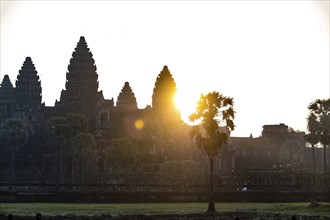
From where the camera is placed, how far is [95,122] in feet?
437

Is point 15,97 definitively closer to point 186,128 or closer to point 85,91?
point 85,91

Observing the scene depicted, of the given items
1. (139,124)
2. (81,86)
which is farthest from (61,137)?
(81,86)

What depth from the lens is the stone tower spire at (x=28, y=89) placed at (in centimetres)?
13700

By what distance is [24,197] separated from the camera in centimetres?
6241

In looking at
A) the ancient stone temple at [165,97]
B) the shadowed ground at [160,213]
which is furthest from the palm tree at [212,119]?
the ancient stone temple at [165,97]

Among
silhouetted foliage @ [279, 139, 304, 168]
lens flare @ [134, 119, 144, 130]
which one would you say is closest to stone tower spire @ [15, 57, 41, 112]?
lens flare @ [134, 119, 144, 130]

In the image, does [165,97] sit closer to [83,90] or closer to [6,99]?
[83,90]

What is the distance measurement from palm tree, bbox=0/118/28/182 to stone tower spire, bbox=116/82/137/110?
38532mm

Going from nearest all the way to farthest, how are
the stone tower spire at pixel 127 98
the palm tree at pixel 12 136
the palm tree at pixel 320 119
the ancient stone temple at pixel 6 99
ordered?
the palm tree at pixel 320 119, the palm tree at pixel 12 136, the ancient stone temple at pixel 6 99, the stone tower spire at pixel 127 98

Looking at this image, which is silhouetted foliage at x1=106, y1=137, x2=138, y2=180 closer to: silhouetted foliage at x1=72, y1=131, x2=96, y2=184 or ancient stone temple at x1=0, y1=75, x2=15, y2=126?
silhouetted foliage at x1=72, y1=131, x2=96, y2=184

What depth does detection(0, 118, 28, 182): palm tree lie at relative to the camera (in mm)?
115312

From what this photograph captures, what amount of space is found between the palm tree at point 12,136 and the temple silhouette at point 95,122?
4.65 m

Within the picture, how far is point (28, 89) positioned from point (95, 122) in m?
16.8

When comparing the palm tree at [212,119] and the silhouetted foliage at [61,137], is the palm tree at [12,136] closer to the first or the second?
the silhouetted foliage at [61,137]
